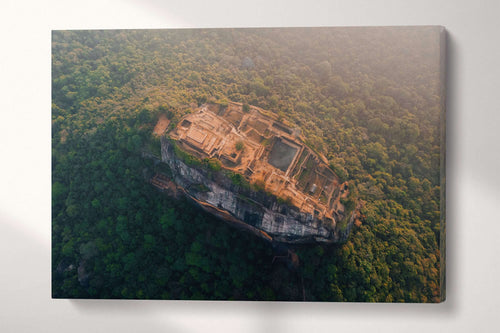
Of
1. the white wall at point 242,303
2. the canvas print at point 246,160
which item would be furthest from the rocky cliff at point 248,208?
the white wall at point 242,303

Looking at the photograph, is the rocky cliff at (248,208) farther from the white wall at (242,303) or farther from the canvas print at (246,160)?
the white wall at (242,303)

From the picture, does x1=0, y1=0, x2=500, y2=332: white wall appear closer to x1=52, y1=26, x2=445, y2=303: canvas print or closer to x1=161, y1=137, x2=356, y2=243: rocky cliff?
x1=52, y1=26, x2=445, y2=303: canvas print

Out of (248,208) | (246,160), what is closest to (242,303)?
(248,208)

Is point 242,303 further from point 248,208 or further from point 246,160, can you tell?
point 246,160

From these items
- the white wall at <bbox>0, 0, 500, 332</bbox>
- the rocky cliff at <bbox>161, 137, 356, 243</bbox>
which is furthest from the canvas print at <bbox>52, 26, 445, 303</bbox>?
the white wall at <bbox>0, 0, 500, 332</bbox>
